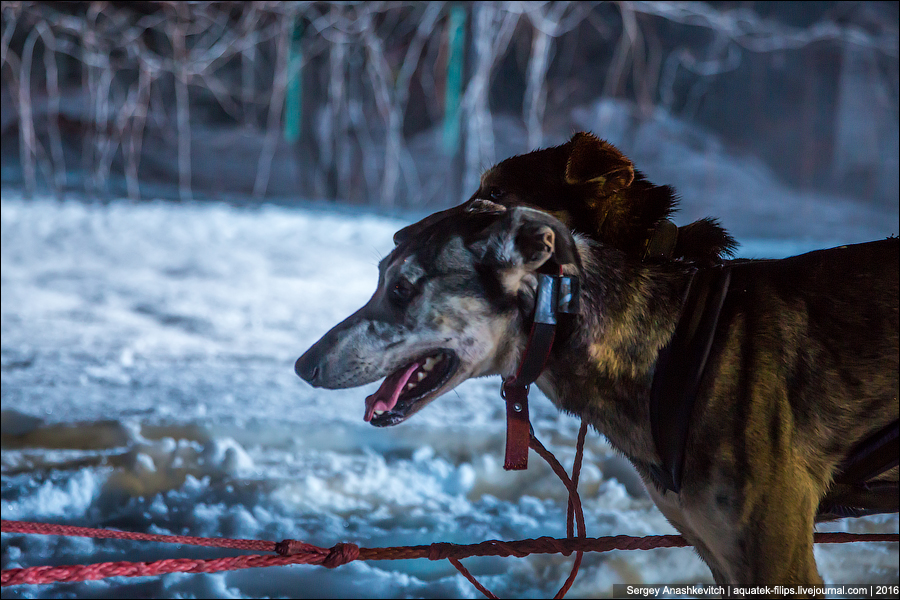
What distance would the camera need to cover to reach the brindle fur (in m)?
1.05

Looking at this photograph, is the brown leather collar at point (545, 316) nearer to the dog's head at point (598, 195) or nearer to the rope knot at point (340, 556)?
the dog's head at point (598, 195)

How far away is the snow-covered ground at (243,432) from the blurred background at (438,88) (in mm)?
417

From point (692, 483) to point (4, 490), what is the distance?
8.82 feet

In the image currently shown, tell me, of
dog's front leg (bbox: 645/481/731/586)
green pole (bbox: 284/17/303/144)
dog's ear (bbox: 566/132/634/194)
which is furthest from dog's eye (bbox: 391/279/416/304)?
green pole (bbox: 284/17/303/144)

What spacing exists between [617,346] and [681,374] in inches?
→ 4.8

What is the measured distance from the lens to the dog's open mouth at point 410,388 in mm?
1227

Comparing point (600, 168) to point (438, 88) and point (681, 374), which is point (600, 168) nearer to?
point (681, 374)

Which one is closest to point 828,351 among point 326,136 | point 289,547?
point 289,547

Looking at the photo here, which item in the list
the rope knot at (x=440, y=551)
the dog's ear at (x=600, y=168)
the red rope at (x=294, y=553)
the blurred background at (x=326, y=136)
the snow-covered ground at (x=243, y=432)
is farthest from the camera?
the blurred background at (x=326, y=136)

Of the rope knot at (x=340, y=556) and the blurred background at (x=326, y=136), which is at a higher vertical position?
the blurred background at (x=326, y=136)

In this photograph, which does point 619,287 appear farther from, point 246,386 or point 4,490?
point 246,386

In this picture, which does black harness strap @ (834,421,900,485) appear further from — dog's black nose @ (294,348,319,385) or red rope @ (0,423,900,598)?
dog's black nose @ (294,348,319,385)

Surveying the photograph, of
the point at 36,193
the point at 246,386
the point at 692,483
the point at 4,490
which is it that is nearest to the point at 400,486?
the point at 246,386

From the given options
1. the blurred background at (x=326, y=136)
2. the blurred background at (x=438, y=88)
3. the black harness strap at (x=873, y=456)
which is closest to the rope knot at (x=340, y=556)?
the black harness strap at (x=873, y=456)
